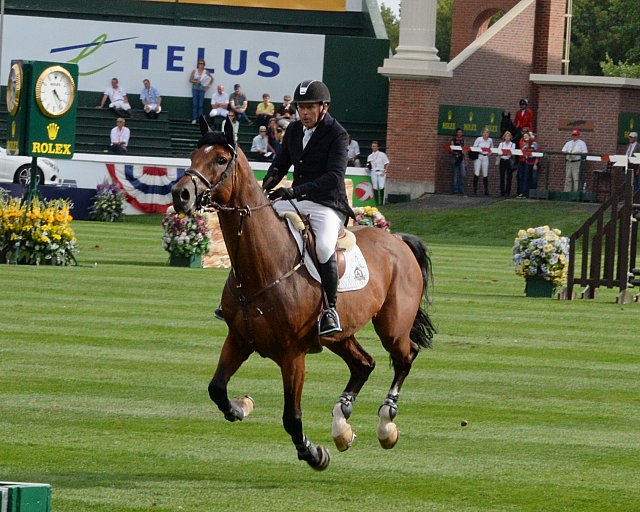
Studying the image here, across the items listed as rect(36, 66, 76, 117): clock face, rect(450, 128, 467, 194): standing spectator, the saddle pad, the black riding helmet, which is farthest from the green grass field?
rect(450, 128, 467, 194): standing spectator

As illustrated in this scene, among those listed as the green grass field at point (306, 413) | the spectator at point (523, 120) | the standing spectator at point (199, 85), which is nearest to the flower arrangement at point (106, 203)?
the standing spectator at point (199, 85)

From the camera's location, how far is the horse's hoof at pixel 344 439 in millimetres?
10375

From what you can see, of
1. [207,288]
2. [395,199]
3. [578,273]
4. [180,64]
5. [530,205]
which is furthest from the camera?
[180,64]

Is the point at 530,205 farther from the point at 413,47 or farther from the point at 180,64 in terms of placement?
the point at 180,64

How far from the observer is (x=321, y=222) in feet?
35.7

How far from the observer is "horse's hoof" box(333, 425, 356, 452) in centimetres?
1038

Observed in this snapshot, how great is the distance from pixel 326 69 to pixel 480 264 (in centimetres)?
2113

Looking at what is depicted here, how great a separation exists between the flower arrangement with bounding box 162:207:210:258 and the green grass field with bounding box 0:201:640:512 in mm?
4119

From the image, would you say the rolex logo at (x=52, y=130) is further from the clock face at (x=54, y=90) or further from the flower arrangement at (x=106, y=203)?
the flower arrangement at (x=106, y=203)

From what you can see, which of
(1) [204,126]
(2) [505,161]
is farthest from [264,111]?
(1) [204,126]

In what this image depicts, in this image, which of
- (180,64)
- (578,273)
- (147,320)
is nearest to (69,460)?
(147,320)

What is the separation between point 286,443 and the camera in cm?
1121

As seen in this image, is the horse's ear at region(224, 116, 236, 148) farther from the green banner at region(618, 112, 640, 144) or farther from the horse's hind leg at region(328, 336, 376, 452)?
the green banner at region(618, 112, 640, 144)

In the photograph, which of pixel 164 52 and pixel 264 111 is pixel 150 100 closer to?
pixel 164 52
